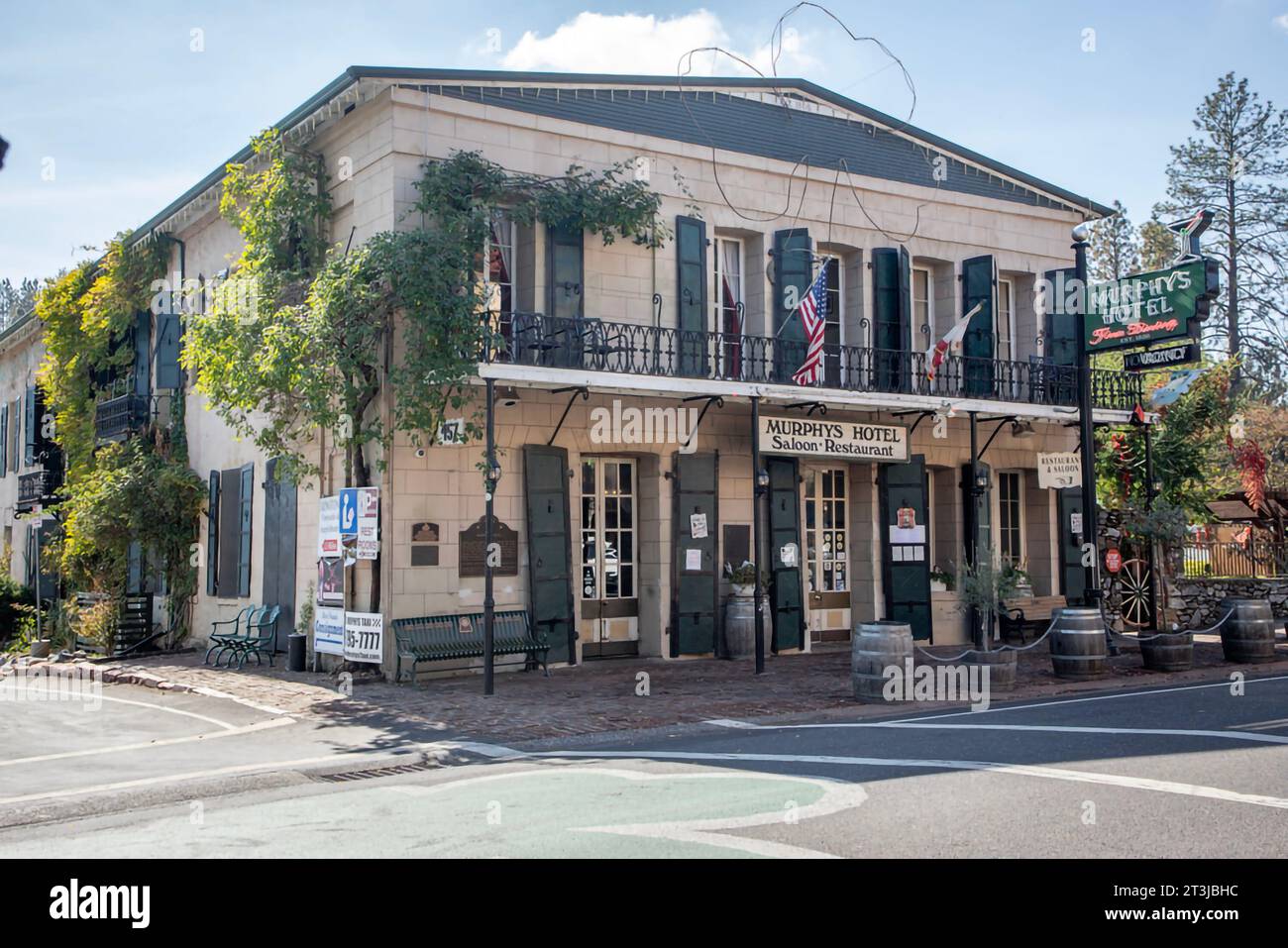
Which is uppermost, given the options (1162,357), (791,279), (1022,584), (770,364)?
(791,279)

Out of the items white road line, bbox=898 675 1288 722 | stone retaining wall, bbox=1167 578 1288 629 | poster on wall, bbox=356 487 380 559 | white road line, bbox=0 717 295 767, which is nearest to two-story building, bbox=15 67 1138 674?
poster on wall, bbox=356 487 380 559

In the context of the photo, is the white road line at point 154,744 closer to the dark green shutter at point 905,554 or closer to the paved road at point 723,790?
the paved road at point 723,790

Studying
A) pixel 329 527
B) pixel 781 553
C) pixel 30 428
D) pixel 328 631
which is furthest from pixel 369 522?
pixel 30 428

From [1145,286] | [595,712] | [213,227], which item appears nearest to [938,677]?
[595,712]

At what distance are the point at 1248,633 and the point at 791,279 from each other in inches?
303

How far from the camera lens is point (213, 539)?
18.8 metres

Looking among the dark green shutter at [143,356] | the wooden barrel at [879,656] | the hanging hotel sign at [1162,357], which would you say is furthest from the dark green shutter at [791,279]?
the dark green shutter at [143,356]

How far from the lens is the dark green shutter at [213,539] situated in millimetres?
18594

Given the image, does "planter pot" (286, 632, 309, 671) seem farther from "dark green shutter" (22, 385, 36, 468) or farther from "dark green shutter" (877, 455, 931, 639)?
"dark green shutter" (22, 385, 36, 468)

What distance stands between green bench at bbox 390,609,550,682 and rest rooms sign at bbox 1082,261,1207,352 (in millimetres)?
8747

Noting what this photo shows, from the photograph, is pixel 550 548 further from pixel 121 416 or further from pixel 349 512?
pixel 121 416

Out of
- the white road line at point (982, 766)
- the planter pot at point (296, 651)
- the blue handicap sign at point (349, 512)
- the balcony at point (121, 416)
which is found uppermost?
the balcony at point (121, 416)

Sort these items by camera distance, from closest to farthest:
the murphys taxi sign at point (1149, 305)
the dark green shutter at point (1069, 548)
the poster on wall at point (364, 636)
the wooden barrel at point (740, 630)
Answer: the poster on wall at point (364, 636) < the wooden barrel at point (740, 630) < the murphys taxi sign at point (1149, 305) < the dark green shutter at point (1069, 548)

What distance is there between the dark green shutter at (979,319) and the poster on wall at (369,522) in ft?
32.8
